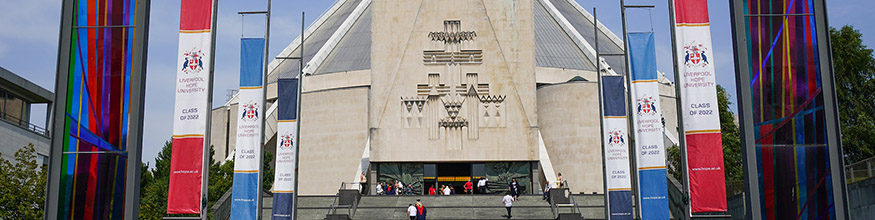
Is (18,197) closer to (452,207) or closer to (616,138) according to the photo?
(452,207)

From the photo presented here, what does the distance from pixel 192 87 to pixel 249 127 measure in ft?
9.23

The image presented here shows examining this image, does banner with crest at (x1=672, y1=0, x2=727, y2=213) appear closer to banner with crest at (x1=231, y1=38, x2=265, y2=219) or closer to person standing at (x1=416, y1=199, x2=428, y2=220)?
banner with crest at (x1=231, y1=38, x2=265, y2=219)

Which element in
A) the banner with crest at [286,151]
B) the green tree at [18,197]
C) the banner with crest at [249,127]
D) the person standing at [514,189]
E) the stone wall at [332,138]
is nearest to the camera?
the banner with crest at [249,127]

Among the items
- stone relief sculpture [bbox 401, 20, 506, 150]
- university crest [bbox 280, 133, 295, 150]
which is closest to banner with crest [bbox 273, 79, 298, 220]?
university crest [bbox 280, 133, 295, 150]

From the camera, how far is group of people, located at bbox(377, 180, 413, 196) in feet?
102

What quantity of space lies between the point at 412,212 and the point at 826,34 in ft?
48.3

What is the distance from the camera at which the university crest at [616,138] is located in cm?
2014

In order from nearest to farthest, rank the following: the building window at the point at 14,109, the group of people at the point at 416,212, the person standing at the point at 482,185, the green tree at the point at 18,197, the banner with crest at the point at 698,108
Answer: the banner with crest at the point at 698,108, the green tree at the point at 18,197, the group of people at the point at 416,212, the person standing at the point at 482,185, the building window at the point at 14,109

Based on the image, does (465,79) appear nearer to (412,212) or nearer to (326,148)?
(326,148)

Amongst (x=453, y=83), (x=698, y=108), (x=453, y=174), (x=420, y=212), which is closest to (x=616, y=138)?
(x=698, y=108)

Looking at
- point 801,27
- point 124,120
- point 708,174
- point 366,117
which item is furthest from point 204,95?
A: point 366,117

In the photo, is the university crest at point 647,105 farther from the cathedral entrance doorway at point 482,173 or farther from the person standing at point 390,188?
the cathedral entrance doorway at point 482,173

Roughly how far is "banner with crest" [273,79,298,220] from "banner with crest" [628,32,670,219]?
7573mm

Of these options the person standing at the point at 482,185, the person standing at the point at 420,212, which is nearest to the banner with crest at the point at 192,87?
the person standing at the point at 420,212
